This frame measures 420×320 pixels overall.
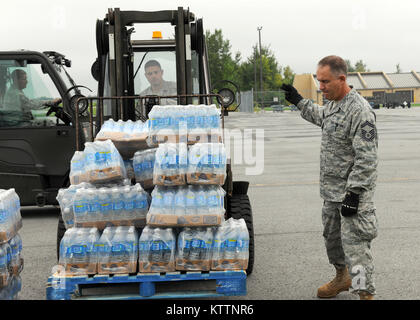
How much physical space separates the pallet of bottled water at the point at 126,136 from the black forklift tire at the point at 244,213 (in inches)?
42.7

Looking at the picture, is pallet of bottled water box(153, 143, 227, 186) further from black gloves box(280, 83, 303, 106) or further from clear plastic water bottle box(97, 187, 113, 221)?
black gloves box(280, 83, 303, 106)

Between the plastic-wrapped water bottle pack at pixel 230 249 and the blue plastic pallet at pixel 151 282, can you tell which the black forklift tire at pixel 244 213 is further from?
the blue plastic pallet at pixel 151 282

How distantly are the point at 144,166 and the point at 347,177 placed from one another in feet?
5.52

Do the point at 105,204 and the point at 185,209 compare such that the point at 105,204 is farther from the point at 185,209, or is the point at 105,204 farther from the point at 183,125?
the point at 183,125

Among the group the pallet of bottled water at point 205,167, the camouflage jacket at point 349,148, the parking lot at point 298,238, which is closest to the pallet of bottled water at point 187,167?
the pallet of bottled water at point 205,167

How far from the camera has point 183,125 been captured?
505 cm

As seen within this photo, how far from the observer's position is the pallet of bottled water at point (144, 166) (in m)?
5.09

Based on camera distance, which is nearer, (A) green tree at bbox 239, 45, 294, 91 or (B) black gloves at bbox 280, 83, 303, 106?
(B) black gloves at bbox 280, 83, 303, 106

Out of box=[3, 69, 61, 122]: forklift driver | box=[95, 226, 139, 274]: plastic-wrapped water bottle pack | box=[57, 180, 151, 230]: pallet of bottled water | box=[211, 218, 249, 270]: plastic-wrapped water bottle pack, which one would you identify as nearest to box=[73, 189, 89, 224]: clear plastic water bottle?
box=[57, 180, 151, 230]: pallet of bottled water

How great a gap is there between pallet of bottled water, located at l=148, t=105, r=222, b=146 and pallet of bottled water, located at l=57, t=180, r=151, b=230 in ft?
1.52

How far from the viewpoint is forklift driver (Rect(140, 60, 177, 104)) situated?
22.7ft

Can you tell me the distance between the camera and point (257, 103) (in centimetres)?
6700

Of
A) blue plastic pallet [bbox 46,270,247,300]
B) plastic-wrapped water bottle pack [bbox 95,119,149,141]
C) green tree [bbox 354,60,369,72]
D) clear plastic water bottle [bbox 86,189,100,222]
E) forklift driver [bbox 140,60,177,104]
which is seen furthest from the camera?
green tree [bbox 354,60,369,72]
